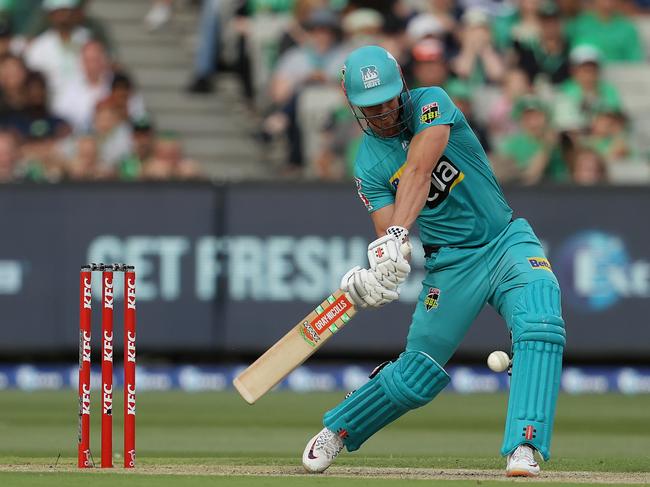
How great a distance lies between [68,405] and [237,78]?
18.0 feet

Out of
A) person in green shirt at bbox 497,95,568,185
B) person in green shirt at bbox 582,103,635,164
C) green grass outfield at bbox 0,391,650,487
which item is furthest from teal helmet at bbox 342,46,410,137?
person in green shirt at bbox 582,103,635,164

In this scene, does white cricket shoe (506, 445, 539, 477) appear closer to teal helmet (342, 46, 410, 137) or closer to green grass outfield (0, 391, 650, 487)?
green grass outfield (0, 391, 650, 487)

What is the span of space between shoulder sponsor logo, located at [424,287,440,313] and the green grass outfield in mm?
715

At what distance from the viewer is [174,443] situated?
9156mm

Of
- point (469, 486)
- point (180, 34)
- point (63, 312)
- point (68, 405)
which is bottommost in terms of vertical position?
point (469, 486)

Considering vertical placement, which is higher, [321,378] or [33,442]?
[321,378]

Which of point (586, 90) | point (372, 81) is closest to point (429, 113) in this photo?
point (372, 81)

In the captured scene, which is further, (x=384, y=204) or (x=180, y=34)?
(x=180, y=34)

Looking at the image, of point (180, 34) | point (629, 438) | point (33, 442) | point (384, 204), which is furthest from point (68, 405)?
point (180, 34)

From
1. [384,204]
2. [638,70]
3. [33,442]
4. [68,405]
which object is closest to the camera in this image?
[384,204]

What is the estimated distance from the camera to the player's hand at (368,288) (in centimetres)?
691

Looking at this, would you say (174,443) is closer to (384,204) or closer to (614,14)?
(384,204)

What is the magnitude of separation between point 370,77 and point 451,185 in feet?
2.00

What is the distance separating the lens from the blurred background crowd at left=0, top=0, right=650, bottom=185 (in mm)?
13773
